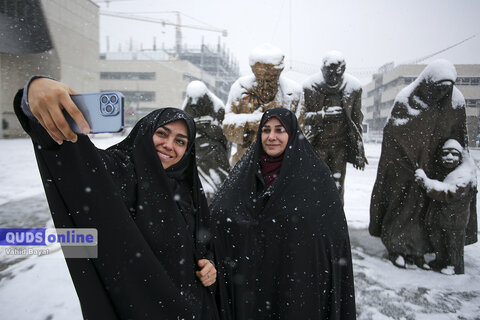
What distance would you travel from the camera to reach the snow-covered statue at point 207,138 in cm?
470

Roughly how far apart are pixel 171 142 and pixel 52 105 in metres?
0.78

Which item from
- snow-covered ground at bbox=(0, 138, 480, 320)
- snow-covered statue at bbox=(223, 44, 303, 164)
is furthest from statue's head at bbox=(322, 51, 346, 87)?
snow-covered ground at bbox=(0, 138, 480, 320)

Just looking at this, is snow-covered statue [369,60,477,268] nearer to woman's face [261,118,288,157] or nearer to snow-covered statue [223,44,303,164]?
snow-covered statue [223,44,303,164]

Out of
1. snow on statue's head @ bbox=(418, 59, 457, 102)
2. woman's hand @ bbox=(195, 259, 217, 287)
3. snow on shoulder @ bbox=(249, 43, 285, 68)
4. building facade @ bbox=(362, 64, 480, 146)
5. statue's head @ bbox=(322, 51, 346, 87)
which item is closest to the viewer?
woman's hand @ bbox=(195, 259, 217, 287)

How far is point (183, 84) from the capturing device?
34.7 metres

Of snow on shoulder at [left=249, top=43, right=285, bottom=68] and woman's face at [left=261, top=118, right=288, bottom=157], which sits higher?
snow on shoulder at [left=249, top=43, right=285, bottom=68]

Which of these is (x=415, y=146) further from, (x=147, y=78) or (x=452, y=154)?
(x=147, y=78)

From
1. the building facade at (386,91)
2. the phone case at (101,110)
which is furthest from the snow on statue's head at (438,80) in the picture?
the building facade at (386,91)

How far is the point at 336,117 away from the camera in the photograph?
13.0 feet

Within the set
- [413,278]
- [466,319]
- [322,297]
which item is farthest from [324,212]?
[413,278]

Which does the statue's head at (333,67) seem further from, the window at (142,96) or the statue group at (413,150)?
the window at (142,96)

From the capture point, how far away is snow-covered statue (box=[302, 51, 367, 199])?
388 cm

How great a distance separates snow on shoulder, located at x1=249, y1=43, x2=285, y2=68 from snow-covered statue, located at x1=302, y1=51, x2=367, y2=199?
897 mm

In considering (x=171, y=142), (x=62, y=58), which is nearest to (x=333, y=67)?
(x=171, y=142)
